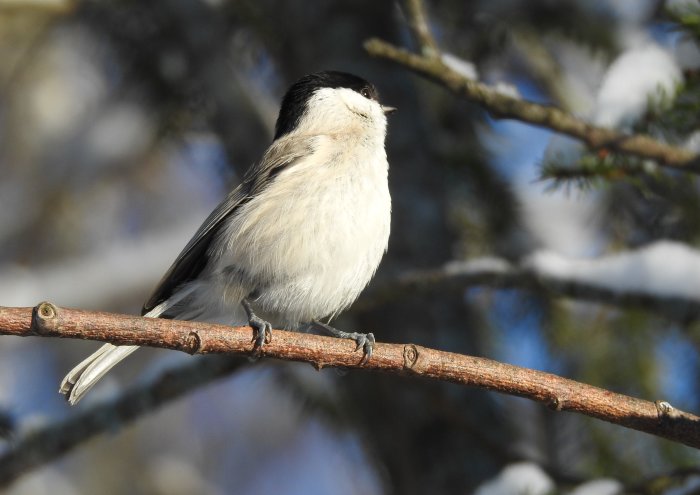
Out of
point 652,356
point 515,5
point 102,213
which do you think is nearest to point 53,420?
point 652,356

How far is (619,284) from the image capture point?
A: 8.82 ft

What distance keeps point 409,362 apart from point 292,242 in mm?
834

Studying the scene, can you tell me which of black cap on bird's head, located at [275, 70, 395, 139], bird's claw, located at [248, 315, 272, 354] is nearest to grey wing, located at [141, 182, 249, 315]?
black cap on bird's head, located at [275, 70, 395, 139]

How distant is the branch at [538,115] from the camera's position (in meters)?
2.20

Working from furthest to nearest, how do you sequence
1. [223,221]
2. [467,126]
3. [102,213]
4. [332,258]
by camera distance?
1. [102,213]
2. [467,126]
3. [223,221]
4. [332,258]

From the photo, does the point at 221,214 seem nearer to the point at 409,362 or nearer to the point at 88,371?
the point at 88,371

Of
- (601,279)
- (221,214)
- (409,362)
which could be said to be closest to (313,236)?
(221,214)

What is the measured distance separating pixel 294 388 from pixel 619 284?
5.11 feet

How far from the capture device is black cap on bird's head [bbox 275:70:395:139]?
127 inches

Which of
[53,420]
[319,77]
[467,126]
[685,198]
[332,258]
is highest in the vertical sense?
[467,126]

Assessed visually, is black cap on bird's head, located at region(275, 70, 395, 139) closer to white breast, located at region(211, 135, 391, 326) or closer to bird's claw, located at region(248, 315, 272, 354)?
white breast, located at region(211, 135, 391, 326)

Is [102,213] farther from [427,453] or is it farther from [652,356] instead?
[652,356]

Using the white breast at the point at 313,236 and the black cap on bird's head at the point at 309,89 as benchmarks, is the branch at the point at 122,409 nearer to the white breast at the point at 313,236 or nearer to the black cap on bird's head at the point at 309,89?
the white breast at the point at 313,236

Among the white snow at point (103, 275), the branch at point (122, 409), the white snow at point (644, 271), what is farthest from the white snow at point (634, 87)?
the white snow at point (103, 275)
